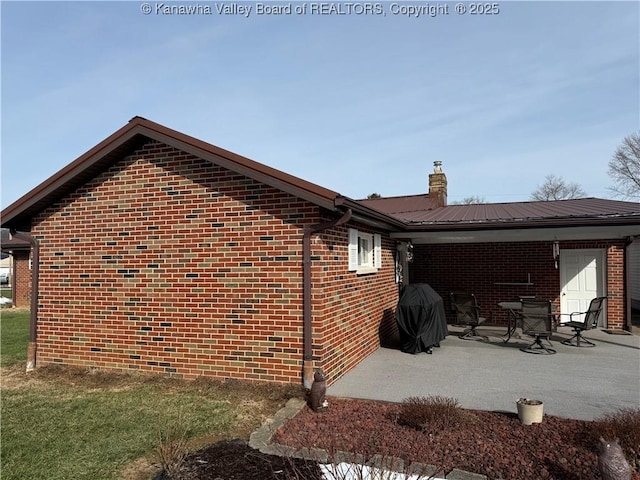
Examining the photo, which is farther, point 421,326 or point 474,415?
point 421,326

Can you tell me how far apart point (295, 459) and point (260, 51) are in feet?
21.9

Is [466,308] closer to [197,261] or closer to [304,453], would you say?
[197,261]

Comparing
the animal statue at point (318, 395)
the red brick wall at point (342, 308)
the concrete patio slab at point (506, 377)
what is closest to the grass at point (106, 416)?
the animal statue at point (318, 395)

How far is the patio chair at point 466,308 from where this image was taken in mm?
9469

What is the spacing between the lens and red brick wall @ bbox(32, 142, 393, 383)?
5.98 meters

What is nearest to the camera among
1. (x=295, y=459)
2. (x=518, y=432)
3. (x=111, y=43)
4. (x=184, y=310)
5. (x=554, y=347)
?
(x=295, y=459)

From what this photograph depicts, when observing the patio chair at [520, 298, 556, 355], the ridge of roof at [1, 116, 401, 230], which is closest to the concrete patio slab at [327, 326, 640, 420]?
the patio chair at [520, 298, 556, 355]

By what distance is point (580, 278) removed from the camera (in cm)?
1117

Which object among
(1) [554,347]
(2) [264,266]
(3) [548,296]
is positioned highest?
(2) [264,266]

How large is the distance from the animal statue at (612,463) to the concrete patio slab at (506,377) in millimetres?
1789

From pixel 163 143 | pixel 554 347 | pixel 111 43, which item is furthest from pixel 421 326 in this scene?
pixel 111 43

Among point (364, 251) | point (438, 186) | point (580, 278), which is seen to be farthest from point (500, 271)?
point (364, 251)

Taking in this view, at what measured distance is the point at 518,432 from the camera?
4.18 meters

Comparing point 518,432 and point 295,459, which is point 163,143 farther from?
point 518,432
